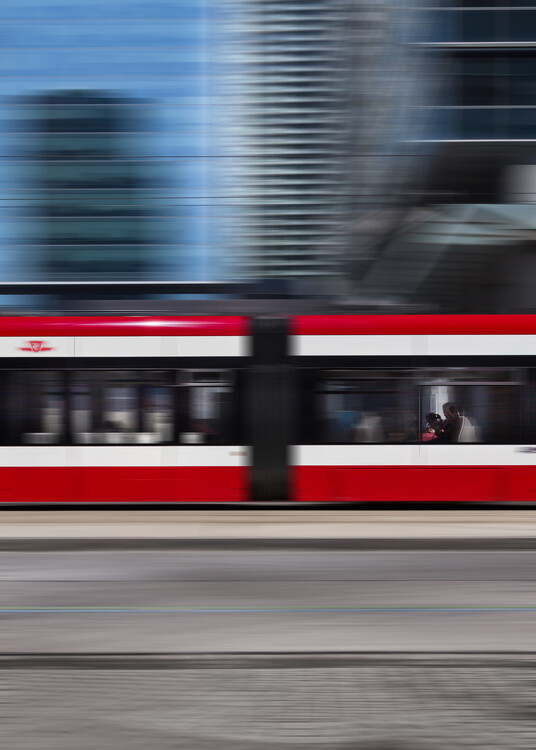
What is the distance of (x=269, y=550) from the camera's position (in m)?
9.98

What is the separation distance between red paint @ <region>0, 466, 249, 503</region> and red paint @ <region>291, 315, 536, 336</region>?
90.0 inches

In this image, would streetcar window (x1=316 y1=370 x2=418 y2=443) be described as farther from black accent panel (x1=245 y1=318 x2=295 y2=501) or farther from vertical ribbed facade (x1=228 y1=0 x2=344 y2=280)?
vertical ribbed facade (x1=228 y1=0 x2=344 y2=280)

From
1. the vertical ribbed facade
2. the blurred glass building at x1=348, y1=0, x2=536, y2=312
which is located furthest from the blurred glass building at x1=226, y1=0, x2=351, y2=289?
the blurred glass building at x1=348, y1=0, x2=536, y2=312

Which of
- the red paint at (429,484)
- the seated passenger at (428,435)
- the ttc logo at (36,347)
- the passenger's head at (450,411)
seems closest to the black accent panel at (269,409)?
the red paint at (429,484)

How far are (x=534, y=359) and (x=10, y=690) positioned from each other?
35.1 ft

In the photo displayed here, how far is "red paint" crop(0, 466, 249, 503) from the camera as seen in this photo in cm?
1427

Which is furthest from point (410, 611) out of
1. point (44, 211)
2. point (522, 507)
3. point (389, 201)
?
point (44, 211)

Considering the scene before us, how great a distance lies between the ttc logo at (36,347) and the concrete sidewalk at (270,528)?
2.22 m

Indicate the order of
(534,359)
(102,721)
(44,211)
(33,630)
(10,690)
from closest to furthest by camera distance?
(102,721) < (10,690) < (33,630) < (534,359) < (44,211)

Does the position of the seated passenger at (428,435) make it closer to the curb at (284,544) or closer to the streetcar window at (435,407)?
the streetcar window at (435,407)

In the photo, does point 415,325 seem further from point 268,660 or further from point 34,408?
point 268,660

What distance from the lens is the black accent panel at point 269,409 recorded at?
14.4 meters

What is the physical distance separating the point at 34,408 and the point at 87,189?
49.9 metres

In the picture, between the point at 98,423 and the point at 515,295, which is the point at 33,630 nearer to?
the point at 98,423
